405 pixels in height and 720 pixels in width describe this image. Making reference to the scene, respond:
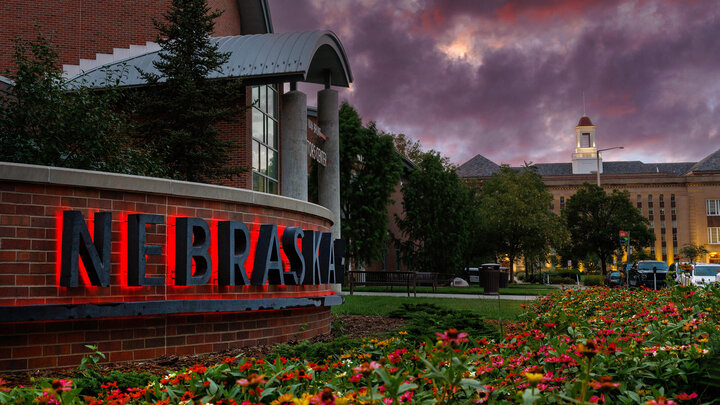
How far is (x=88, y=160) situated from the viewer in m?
12.3

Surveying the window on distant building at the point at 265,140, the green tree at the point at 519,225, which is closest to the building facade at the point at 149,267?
the window on distant building at the point at 265,140

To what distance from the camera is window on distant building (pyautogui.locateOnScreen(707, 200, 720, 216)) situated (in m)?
110

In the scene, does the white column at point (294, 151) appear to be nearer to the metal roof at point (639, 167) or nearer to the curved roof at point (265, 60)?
the curved roof at point (265, 60)

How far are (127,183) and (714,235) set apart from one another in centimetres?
12069

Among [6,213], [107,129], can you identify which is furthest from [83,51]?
[6,213]

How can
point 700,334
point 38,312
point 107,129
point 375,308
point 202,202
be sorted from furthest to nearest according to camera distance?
point 375,308
point 107,129
point 202,202
point 38,312
point 700,334

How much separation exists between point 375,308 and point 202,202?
8.67m

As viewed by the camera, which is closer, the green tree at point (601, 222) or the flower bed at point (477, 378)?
the flower bed at point (477, 378)

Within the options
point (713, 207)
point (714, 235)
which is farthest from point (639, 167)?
point (714, 235)

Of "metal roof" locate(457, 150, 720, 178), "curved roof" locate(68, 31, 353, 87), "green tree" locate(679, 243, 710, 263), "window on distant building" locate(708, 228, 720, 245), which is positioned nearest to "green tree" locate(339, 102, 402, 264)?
"curved roof" locate(68, 31, 353, 87)

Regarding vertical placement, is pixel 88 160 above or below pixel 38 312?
above

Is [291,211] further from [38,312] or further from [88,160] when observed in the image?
[88,160]

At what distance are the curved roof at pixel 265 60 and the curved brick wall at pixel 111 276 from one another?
7.37 meters

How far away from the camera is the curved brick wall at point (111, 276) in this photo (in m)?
6.68
